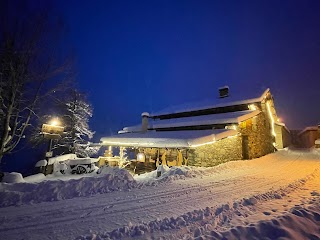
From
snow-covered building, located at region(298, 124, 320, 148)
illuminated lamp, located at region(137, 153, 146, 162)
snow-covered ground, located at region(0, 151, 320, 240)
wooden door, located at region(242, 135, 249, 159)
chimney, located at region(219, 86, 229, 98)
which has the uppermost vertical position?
chimney, located at region(219, 86, 229, 98)

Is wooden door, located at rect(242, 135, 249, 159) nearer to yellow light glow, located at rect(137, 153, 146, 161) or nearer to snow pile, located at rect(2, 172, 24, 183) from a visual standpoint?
yellow light glow, located at rect(137, 153, 146, 161)

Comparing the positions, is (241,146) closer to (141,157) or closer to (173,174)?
(141,157)

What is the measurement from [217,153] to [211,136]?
7.06ft

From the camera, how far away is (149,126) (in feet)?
76.3

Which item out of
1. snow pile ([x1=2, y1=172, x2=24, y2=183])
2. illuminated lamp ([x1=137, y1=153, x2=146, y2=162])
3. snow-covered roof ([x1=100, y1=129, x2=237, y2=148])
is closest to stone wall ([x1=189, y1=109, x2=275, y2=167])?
snow-covered roof ([x1=100, y1=129, x2=237, y2=148])

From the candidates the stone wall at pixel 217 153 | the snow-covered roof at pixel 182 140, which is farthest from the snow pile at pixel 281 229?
the stone wall at pixel 217 153

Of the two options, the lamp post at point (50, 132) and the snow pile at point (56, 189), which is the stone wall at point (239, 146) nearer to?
the snow pile at point (56, 189)

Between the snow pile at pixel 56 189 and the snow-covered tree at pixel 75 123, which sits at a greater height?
the snow-covered tree at pixel 75 123

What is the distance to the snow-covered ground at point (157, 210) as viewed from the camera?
3918 millimetres

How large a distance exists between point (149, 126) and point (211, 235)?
64.5 ft

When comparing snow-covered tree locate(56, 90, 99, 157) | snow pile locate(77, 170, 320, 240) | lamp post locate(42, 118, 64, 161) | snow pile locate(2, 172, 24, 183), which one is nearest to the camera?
snow pile locate(77, 170, 320, 240)

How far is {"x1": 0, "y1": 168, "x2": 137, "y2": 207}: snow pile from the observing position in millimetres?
5941

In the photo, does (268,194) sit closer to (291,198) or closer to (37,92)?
(291,198)

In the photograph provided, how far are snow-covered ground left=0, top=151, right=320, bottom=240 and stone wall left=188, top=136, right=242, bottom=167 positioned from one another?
5.19m
